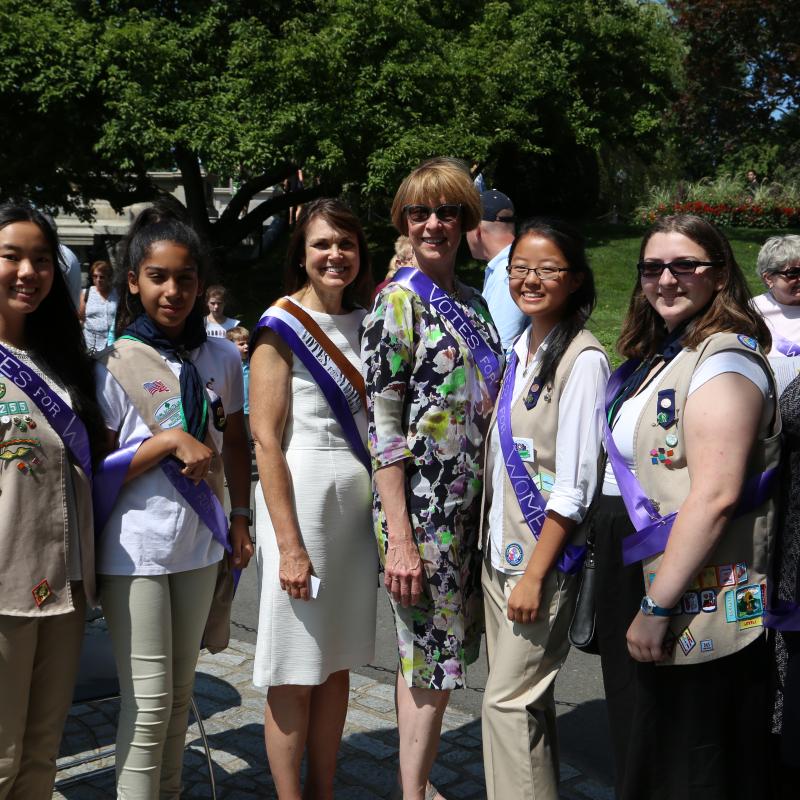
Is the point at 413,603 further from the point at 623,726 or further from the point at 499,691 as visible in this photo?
the point at 623,726

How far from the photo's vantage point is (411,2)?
51.0ft

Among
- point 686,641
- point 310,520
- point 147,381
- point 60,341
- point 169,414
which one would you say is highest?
point 60,341

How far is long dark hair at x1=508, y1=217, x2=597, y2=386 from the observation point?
2.99 meters

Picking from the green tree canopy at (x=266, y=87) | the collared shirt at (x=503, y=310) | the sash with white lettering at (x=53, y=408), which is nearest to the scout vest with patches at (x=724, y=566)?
the sash with white lettering at (x=53, y=408)

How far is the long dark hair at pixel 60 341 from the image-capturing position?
2.86 m

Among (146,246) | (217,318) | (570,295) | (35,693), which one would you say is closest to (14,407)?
(146,246)

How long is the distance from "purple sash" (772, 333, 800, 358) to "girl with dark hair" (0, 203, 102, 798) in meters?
3.66

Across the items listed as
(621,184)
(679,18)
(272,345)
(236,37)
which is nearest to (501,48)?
(236,37)

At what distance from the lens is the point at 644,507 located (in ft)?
8.66

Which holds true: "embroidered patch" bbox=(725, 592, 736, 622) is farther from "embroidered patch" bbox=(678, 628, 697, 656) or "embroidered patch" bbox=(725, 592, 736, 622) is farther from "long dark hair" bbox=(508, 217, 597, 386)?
"long dark hair" bbox=(508, 217, 597, 386)

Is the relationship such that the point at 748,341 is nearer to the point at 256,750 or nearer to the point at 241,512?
the point at 241,512

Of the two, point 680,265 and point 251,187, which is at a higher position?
point 251,187

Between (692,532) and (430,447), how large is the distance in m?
0.93

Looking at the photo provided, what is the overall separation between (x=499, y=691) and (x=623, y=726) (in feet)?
1.23
